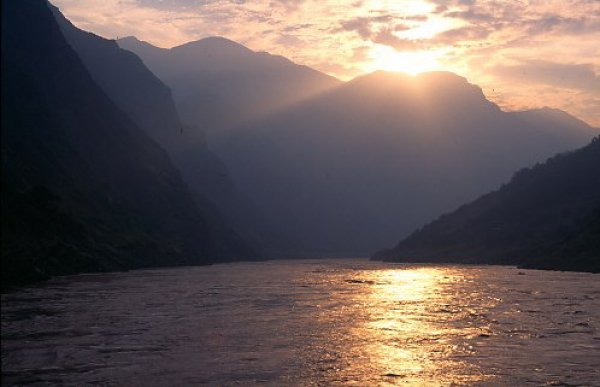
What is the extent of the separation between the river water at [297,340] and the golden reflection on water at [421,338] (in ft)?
0.29

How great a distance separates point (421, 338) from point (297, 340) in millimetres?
7845

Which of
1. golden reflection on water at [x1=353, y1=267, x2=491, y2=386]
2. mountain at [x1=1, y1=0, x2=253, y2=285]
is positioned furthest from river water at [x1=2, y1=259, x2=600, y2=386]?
mountain at [x1=1, y1=0, x2=253, y2=285]

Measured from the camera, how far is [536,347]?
38938 mm

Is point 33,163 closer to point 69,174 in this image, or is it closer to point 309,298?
point 69,174

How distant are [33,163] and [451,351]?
438ft

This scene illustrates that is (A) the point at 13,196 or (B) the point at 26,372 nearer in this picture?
(B) the point at 26,372

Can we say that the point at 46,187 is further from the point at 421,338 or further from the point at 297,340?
the point at 421,338

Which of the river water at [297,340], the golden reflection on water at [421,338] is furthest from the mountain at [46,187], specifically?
the golden reflection on water at [421,338]

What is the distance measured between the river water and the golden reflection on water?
89 mm

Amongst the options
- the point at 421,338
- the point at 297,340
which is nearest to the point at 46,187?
the point at 297,340

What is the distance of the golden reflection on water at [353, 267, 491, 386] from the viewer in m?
31.0

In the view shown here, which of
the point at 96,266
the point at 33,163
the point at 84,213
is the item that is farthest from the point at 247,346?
the point at 84,213

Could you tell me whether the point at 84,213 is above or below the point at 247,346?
above

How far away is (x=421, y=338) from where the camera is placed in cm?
4300
